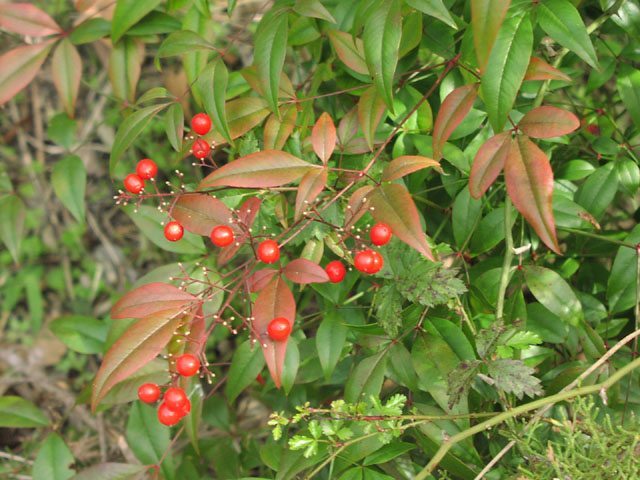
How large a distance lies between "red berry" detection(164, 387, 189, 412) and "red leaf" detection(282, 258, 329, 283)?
0.81 ft

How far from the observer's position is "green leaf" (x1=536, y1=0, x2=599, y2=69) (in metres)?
0.81

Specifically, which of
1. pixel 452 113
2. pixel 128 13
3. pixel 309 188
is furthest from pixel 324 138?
pixel 128 13

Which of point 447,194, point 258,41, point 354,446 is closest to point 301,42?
point 258,41

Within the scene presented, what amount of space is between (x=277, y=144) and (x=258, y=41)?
0.19m

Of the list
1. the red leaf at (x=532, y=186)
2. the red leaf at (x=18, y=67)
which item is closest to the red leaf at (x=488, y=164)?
the red leaf at (x=532, y=186)

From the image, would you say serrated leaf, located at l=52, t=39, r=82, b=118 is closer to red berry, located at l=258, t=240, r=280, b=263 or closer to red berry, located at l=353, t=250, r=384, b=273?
red berry, located at l=258, t=240, r=280, b=263

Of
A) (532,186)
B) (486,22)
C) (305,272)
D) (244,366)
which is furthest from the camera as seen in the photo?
(244,366)

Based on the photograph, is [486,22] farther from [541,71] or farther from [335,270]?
[335,270]

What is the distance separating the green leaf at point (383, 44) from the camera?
0.83 m

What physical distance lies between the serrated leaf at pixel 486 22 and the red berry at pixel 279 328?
45cm

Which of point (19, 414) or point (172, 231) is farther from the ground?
point (172, 231)

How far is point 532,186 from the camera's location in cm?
76

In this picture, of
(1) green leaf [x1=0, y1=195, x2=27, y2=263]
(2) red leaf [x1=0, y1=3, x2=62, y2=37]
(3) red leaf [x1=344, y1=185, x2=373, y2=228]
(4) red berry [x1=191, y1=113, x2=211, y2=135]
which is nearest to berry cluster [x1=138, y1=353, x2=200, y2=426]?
(3) red leaf [x1=344, y1=185, x2=373, y2=228]

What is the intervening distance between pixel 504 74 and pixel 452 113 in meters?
0.10
